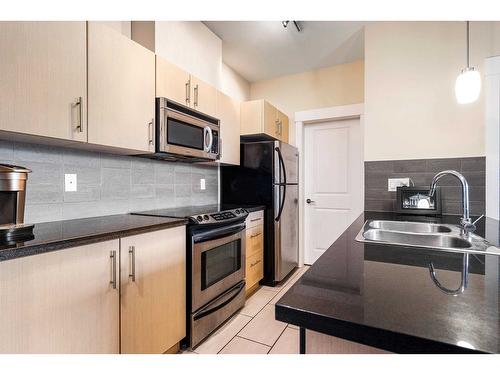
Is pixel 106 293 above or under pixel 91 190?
under

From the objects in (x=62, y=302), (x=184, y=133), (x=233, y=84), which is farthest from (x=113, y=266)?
(x=233, y=84)

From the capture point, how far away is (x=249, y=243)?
253 cm

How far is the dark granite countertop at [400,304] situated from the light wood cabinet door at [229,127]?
1.96 m

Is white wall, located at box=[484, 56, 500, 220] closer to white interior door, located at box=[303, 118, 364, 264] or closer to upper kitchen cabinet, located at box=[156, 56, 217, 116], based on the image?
white interior door, located at box=[303, 118, 364, 264]

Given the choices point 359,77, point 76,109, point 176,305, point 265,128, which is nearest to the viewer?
point 76,109

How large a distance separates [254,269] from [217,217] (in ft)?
3.31

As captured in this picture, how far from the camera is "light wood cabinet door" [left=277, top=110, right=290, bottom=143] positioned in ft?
10.8

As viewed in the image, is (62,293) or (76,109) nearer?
(62,293)

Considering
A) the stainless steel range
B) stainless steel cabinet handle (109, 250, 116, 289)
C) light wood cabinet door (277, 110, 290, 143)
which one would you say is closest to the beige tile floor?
the stainless steel range

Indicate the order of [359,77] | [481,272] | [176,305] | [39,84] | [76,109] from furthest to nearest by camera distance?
1. [359,77]
2. [176,305]
3. [76,109]
4. [39,84]
5. [481,272]

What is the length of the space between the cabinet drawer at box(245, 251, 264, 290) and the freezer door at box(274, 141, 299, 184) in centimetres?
84

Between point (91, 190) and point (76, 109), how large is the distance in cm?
59

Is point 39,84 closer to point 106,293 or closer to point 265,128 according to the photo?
point 106,293
